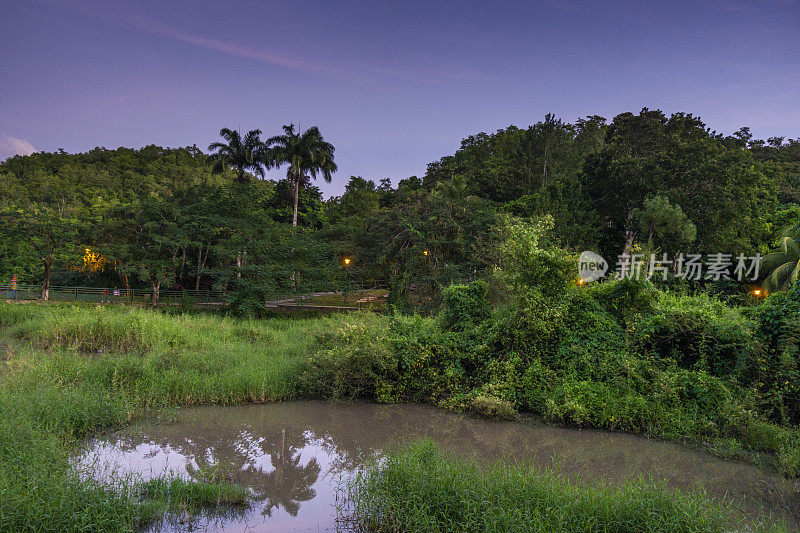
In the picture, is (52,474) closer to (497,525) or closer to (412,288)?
(497,525)

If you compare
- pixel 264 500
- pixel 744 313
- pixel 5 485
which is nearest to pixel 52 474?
pixel 5 485

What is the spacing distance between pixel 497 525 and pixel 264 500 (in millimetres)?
2723

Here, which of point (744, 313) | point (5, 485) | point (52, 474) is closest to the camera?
point (5, 485)

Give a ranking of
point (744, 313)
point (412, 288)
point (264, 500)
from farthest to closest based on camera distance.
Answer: point (412, 288)
point (744, 313)
point (264, 500)

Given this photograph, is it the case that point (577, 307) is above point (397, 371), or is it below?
above

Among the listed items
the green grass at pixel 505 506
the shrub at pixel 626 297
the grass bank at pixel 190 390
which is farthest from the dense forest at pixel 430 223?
the green grass at pixel 505 506

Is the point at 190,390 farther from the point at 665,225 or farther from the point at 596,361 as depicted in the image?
the point at 665,225

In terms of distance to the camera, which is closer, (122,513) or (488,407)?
(122,513)

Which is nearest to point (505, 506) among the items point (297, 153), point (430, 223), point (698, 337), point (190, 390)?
point (698, 337)

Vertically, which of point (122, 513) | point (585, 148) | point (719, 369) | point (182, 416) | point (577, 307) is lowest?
point (182, 416)

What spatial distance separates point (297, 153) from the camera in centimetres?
3462

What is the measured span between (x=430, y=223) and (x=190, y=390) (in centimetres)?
1361

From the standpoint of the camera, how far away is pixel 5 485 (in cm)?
428

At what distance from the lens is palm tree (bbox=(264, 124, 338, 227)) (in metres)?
34.3
